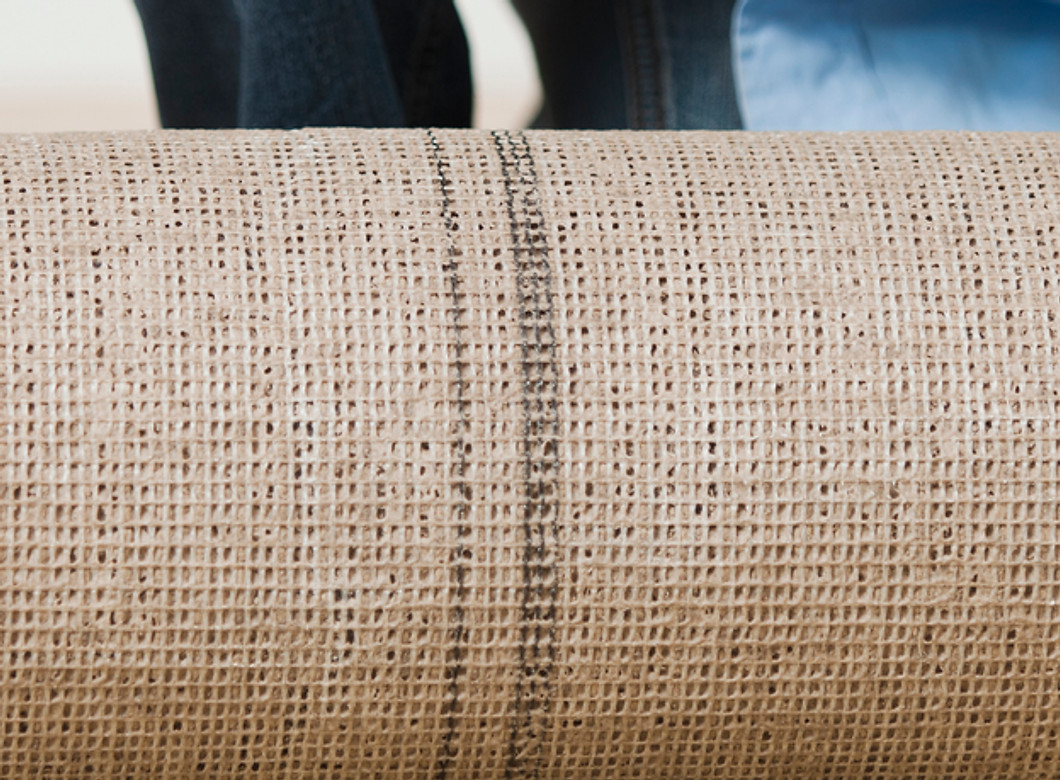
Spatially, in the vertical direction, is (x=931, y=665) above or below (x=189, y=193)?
below

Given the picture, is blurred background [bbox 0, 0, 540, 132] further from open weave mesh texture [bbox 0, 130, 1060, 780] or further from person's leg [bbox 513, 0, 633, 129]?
open weave mesh texture [bbox 0, 130, 1060, 780]

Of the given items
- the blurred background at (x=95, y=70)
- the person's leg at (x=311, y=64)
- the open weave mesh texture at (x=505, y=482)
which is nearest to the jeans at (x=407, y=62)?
the person's leg at (x=311, y=64)

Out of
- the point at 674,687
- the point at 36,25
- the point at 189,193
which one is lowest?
the point at 674,687

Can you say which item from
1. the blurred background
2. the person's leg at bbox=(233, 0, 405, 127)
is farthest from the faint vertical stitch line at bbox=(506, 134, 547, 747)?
the blurred background

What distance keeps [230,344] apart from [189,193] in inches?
1.7

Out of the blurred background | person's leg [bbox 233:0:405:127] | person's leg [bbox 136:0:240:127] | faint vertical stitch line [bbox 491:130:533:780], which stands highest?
Answer: the blurred background

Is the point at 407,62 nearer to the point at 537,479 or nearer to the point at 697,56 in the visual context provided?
the point at 697,56

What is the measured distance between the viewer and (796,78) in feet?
1.16

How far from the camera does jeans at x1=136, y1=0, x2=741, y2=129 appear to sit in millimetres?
388

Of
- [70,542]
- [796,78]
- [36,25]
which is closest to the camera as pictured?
[70,542]

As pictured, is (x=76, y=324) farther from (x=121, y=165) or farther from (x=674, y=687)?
(x=674, y=687)

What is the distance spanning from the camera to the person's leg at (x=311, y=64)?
1.26 ft

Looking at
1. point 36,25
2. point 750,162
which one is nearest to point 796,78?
point 750,162

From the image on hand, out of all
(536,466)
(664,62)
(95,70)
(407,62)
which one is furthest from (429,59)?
(95,70)
